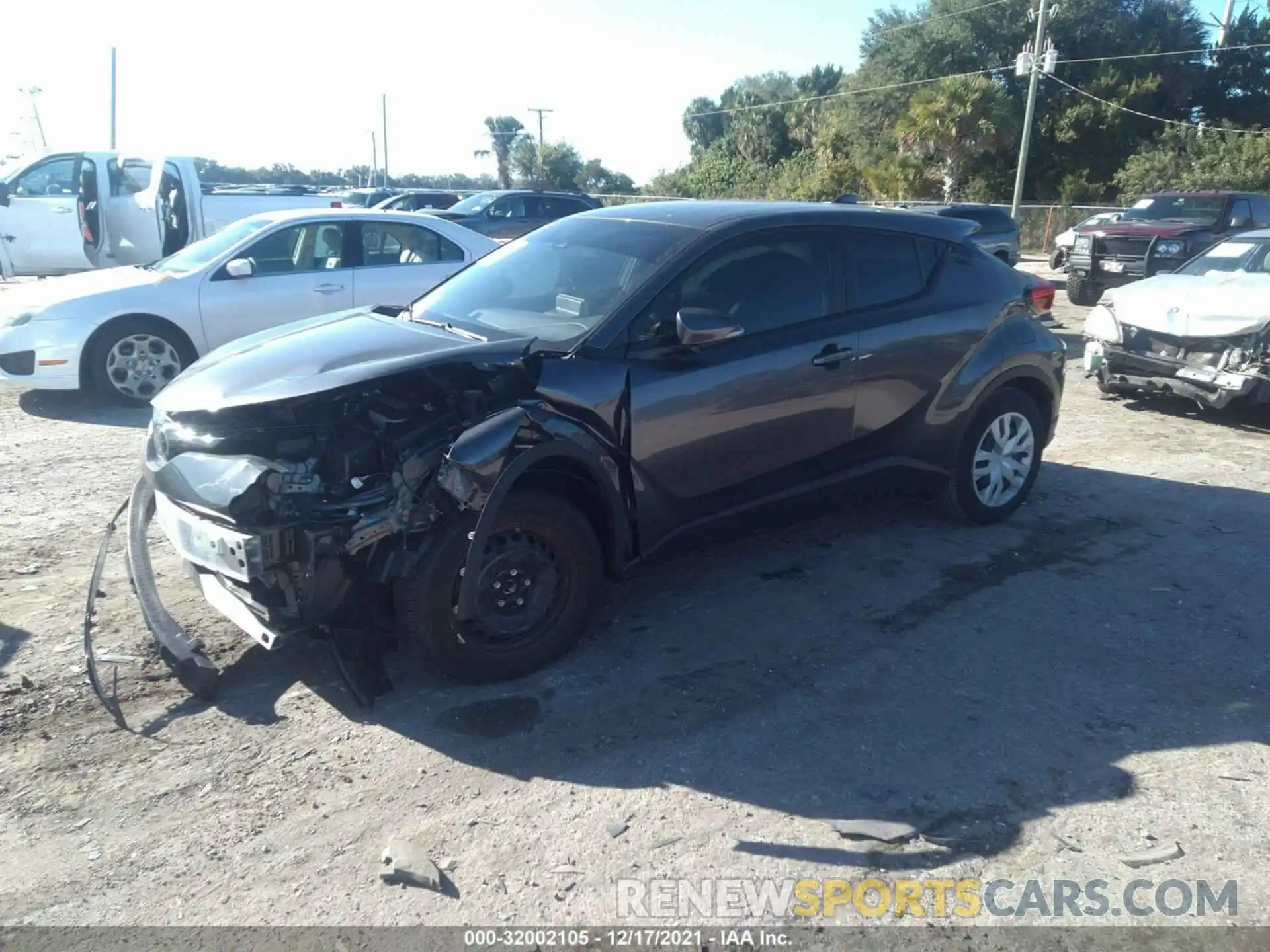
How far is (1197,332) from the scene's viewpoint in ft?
25.6

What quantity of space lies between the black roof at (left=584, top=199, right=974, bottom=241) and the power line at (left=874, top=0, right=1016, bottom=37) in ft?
125

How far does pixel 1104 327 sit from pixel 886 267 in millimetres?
4477

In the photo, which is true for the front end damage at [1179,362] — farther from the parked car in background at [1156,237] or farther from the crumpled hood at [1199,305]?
the parked car in background at [1156,237]

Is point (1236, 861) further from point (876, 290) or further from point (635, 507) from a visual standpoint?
point (876, 290)

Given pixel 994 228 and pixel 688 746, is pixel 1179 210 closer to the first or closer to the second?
pixel 994 228

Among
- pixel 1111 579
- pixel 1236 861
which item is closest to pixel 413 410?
pixel 1236 861

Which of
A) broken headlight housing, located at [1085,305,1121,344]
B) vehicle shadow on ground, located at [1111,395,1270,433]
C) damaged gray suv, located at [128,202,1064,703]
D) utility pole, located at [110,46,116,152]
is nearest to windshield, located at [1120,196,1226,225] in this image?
vehicle shadow on ground, located at [1111,395,1270,433]

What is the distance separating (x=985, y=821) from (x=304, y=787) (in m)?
2.23

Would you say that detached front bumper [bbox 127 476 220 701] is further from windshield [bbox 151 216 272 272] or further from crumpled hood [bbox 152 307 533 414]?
windshield [bbox 151 216 272 272]

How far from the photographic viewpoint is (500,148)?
7469 cm

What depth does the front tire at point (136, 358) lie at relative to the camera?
26.7ft

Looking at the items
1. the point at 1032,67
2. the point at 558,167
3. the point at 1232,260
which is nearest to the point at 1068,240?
the point at 1032,67

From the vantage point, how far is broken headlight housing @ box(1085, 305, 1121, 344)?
335 inches

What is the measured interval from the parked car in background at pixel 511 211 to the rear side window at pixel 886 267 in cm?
1280
